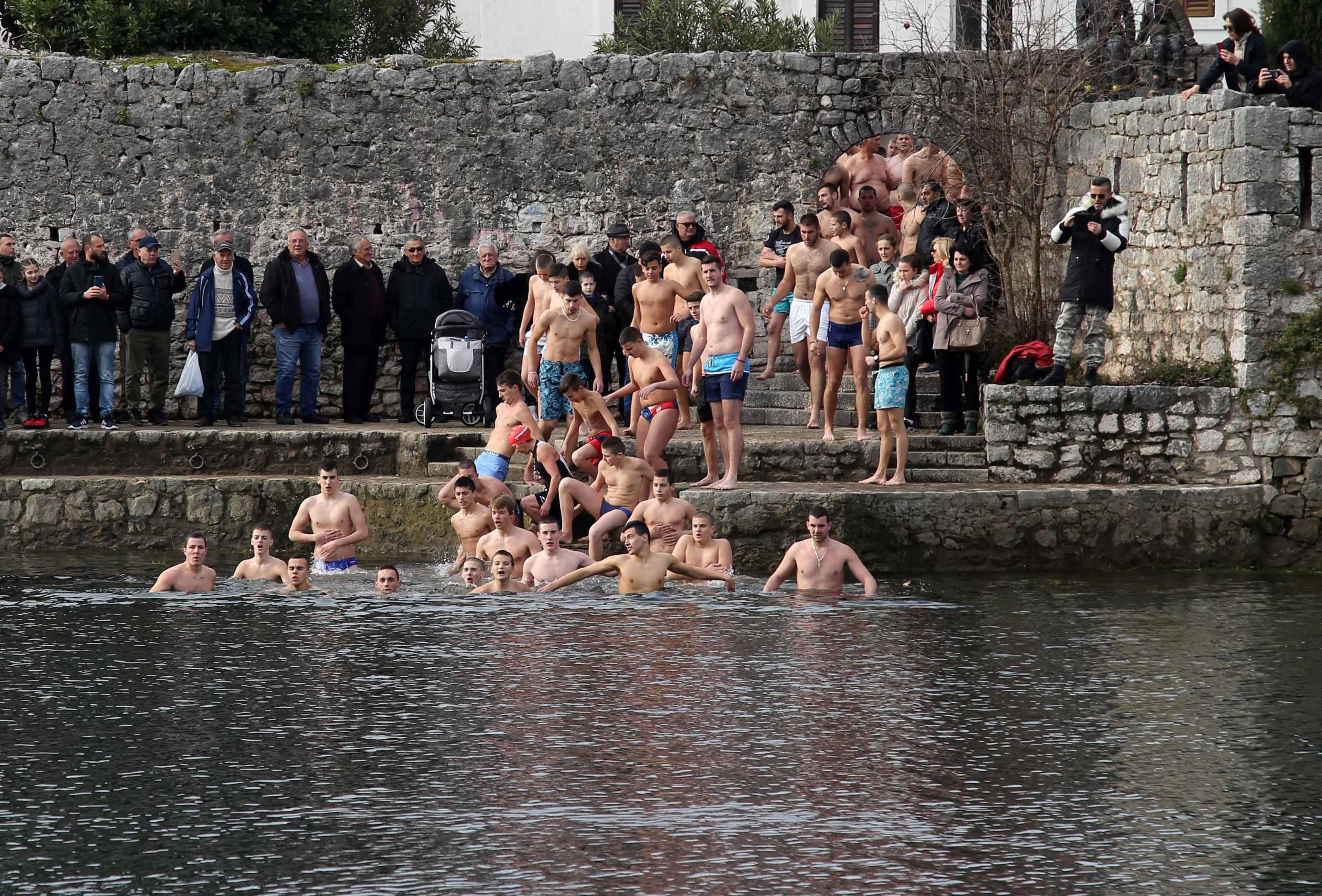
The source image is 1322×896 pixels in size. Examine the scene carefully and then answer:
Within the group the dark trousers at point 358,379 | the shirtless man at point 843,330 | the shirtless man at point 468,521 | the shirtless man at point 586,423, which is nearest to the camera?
the shirtless man at point 468,521

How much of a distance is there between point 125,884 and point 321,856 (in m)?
0.63

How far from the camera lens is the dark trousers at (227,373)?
15805mm

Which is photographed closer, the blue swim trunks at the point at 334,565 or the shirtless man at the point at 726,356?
the blue swim trunks at the point at 334,565

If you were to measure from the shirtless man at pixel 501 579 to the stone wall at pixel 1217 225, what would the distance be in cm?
567

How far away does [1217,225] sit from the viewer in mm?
13453

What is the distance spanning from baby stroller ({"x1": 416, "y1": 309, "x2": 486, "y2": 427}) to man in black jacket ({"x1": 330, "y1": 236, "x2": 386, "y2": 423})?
0.82 m

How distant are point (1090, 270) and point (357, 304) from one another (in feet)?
21.9

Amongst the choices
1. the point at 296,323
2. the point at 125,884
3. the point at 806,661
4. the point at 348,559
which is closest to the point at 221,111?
the point at 296,323

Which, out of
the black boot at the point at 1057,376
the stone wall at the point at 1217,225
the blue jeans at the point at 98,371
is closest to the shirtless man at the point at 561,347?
the black boot at the point at 1057,376

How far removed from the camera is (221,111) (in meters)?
17.4

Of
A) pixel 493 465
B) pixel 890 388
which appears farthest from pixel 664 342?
pixel 890 388

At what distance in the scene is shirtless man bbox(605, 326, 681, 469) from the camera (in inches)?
524

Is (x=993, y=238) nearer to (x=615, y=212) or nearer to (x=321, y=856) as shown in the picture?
(x=615, y=212)

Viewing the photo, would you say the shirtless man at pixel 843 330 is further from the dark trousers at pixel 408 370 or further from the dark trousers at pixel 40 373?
the dark trousers at pixel 40 373
